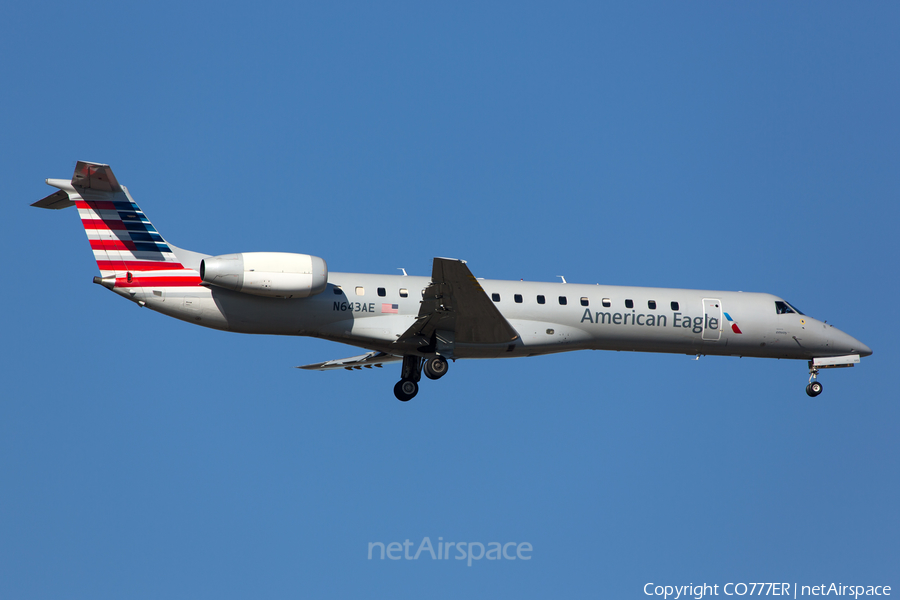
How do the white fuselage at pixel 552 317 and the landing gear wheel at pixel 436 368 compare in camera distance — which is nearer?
the white fuselage at pixel 552 317

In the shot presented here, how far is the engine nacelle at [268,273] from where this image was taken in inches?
753

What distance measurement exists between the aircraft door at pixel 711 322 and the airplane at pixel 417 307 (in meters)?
0.03

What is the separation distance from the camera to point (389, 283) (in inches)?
832

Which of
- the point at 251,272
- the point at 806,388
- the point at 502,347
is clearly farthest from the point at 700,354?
the point at 251,272

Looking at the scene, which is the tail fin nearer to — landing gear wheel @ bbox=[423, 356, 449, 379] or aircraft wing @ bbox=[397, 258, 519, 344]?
aircraft wing @ bbox=[397, 258, 519, 344]

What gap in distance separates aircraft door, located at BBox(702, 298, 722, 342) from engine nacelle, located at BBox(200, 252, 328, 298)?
9.97m

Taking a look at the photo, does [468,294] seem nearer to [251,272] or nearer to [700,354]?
[251,272]

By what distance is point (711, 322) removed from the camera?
75.9ft

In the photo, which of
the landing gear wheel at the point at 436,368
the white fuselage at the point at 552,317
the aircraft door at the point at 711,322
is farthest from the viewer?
the aircraft door at the point at 711,322

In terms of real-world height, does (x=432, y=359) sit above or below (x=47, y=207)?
below

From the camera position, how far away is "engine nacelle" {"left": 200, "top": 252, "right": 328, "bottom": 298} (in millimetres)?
19125

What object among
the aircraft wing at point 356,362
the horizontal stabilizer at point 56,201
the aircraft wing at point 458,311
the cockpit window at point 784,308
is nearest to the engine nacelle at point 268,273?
the aircraft wing at point 458,311

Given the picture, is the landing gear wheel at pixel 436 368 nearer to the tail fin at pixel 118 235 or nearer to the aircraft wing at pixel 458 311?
the aircraft wing at pixel 458 311

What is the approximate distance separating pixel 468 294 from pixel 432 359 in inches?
87.5
